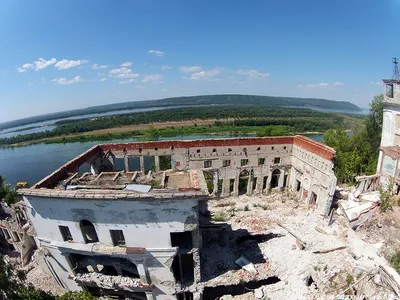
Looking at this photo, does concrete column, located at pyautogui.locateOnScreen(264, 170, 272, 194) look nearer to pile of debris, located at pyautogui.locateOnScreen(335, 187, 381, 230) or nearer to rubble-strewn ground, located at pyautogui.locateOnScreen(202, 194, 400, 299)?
rubble-strewn ground, located at pyautogui.locateOnScreen(202, 194, 400, 299)

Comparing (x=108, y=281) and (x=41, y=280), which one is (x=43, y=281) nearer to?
(x=41, y=280)

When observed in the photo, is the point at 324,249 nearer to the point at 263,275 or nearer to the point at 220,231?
the point at 263,275

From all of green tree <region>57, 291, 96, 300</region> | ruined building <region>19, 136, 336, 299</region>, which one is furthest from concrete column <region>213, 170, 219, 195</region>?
green tree <region>57, 291, 96, 300</region>

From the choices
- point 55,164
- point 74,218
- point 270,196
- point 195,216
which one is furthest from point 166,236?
point 55,164

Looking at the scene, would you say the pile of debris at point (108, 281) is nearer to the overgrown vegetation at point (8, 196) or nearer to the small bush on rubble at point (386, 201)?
the small bush on rubble at point (386, 201)

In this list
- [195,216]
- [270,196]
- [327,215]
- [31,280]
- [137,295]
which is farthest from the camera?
[270,196]
